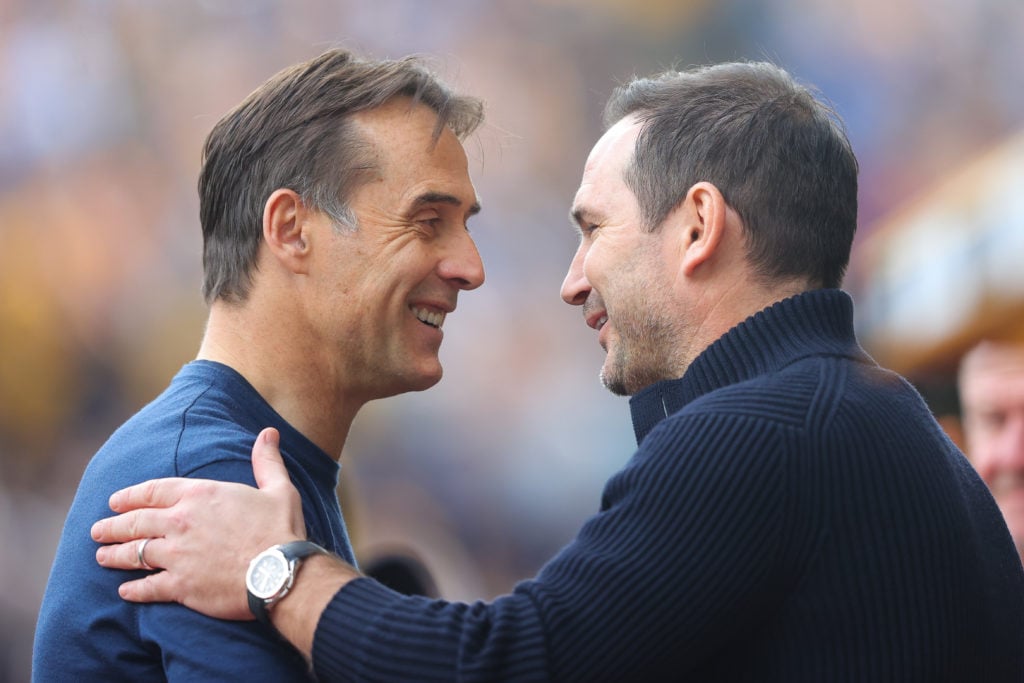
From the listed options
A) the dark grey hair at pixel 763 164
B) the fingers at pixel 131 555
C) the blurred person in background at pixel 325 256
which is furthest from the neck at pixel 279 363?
the dark grey hair at pixel 763 164

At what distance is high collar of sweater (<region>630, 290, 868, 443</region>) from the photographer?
6.67 feet

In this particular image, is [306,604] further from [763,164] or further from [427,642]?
[763,164]

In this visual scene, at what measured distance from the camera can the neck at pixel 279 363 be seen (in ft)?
7.62

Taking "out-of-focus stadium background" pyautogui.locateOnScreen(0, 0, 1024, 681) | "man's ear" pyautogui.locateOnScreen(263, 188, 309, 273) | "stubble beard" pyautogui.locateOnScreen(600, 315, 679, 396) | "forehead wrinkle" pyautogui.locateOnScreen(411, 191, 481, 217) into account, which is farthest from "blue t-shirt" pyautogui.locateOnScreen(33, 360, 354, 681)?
"out-of-focus stadium background" pyautogui.locateOnScreen(0, 0, 1024, 681)

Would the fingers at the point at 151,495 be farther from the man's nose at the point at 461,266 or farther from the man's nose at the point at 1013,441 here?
the man's nose at the point at 1013,441

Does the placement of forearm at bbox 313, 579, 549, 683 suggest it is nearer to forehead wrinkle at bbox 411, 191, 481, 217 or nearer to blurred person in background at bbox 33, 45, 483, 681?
blurred person in background at bbox 33, 45, 483, 681

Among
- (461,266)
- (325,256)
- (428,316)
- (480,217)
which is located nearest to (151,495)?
(325,256)

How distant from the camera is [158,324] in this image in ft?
18.3

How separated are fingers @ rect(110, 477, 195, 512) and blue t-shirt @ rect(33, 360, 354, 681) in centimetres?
4

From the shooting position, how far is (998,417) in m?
3.89

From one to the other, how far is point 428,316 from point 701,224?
0.65 meters

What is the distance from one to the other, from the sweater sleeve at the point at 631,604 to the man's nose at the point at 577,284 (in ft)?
2.83

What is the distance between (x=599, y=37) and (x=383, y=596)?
3.57 metres

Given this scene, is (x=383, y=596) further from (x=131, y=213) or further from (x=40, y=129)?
(x=40, y=129)
